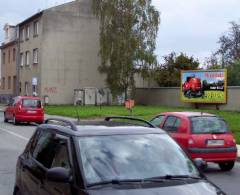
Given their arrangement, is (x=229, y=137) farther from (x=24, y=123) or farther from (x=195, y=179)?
(x=24, y=123)

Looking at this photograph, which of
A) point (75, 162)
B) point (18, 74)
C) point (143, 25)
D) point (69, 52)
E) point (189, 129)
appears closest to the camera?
point (75, 162)

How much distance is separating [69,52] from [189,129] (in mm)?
44557

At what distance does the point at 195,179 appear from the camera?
5223mm

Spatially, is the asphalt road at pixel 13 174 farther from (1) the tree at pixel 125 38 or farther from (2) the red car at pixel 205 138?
(1) the tree at pixel 125 38

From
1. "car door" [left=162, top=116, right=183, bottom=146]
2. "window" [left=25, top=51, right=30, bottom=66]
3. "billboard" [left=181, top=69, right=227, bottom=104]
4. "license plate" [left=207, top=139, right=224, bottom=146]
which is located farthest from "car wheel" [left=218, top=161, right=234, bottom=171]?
"window" [left=25, top=51, right=30, bottom=66]

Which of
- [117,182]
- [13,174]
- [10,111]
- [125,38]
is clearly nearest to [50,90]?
[125,38]

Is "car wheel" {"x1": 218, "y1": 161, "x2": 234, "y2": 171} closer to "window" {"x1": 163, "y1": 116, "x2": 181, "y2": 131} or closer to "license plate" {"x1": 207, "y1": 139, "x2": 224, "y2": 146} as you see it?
"license plate" {"x1": 207, "y1": 139, "x2": 224, "y2": 146}

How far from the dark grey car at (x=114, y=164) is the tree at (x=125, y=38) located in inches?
1839

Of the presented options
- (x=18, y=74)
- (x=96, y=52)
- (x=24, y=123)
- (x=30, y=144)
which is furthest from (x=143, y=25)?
(x=30, y=144)

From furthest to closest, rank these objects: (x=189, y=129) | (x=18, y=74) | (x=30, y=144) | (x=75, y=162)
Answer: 1. (x=18, y=74)
2. (x=189, y=129)
3. (x=30, y=144)
4. (x=75, y=162)

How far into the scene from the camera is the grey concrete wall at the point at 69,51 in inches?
2188

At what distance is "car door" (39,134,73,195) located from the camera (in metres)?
5.16

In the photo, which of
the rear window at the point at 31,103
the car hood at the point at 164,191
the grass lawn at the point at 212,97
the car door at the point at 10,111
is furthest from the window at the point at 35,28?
the car hood at the point at 164,191

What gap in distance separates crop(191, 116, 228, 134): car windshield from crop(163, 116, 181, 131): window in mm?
443
